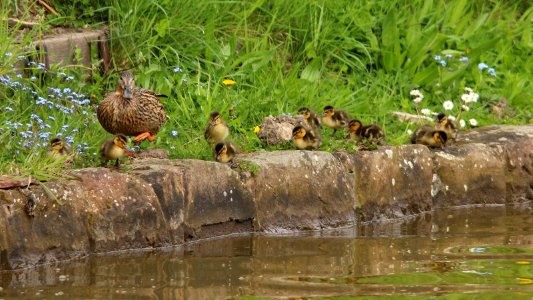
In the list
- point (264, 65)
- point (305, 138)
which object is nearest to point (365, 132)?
point (305, 138)

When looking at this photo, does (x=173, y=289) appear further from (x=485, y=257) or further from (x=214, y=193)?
(x=485, y=257)

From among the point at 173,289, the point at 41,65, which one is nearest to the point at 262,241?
the point at 173,289

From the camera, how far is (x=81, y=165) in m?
8.03

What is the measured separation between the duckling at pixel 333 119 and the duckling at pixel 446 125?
792mm

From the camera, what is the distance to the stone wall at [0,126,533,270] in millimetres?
6914

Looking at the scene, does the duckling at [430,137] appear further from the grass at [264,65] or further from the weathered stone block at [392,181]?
the grass at [264,65]

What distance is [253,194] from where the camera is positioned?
8.13 meters

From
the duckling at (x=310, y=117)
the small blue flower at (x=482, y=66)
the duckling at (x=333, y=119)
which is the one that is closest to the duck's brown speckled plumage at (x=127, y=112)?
the duckling at (x=310, y=117)

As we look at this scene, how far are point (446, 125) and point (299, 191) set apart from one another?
1.85 metres

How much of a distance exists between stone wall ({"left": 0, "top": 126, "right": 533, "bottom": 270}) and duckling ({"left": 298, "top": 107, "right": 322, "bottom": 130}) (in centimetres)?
54

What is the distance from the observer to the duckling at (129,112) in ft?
28.3

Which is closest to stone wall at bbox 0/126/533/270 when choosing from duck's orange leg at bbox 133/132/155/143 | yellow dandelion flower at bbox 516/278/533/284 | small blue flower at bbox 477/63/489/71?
duck's orange leg at bbox 133/132/155/143

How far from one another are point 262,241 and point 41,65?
2424mm

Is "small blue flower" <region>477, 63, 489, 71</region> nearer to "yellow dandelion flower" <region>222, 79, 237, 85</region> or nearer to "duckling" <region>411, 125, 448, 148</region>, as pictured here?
"duckling" <region>411, 125, 448, 148</region>
